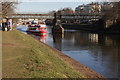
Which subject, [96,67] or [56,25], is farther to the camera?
[56,25]

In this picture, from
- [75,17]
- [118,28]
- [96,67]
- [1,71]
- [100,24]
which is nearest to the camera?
[1,71]

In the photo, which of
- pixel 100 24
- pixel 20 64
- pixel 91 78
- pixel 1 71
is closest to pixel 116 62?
pixel 91 78

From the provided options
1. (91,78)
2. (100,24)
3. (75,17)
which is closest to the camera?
(91,78)

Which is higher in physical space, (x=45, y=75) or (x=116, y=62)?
(x=45, y=75)

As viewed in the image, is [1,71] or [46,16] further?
[46,16]

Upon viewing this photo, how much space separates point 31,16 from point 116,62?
6919 cm

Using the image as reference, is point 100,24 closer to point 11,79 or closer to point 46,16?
point 46,16

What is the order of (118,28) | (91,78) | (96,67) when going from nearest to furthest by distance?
(91,78), (96,67), (118,28)

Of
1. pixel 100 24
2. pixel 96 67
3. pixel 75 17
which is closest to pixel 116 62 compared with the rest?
pixel 96 67

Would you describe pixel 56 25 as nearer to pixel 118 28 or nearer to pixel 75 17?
pixel 75 17

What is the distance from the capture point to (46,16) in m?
91.2

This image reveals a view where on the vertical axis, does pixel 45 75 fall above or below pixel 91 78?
above

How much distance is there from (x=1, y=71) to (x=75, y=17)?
7866 centimetres

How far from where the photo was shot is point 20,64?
13484 mm
